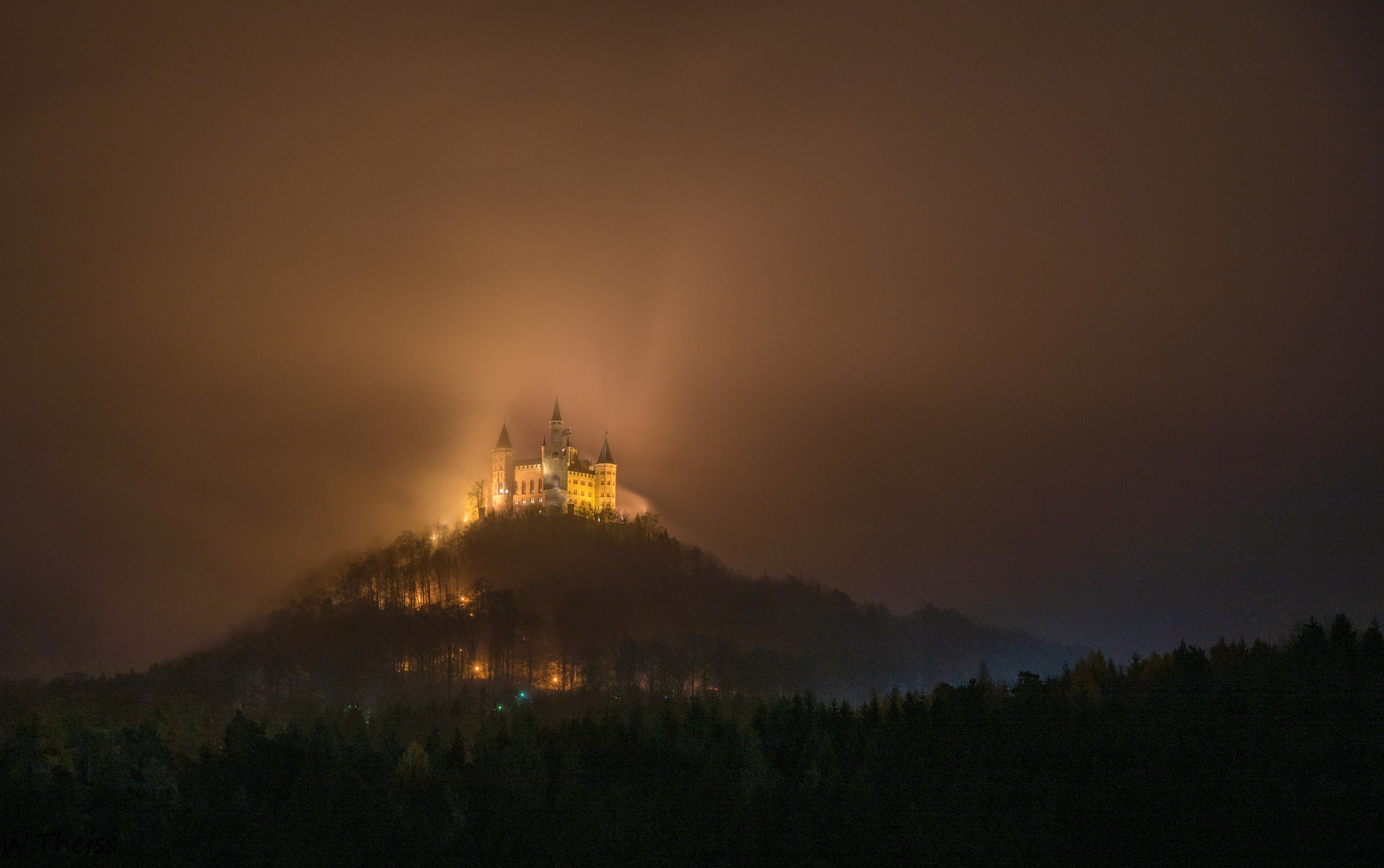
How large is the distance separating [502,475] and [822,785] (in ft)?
492

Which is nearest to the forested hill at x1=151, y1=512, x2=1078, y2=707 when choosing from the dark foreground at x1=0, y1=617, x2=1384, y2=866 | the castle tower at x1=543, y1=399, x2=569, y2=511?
the castle tower at x1=543, y1=399, x2=569, y2=511

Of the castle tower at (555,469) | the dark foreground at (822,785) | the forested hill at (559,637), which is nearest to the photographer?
the dark foreground at (822,785)

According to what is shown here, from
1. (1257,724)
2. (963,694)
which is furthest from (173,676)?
(1257,724)

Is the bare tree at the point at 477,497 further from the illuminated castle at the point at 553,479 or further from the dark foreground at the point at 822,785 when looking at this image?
the dark foreground at the point at 822,785

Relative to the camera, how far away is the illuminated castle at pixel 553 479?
190 metres

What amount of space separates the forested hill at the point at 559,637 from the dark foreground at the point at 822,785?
53753mm

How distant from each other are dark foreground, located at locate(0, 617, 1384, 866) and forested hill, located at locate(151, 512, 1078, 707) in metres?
53.8

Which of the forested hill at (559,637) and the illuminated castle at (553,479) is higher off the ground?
the illuminated castle at (553,479)

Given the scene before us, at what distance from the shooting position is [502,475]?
7707 inches

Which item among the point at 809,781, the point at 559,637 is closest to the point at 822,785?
the point at 809,781

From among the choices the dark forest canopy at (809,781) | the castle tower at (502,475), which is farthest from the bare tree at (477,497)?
the dark forest canopy at (809,781)

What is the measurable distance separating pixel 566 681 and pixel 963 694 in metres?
72.0

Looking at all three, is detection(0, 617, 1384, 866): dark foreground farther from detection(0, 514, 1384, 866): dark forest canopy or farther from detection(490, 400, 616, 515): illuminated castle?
detection(490, 400, 616, 515): illuminated castle

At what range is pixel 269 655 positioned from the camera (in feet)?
404
